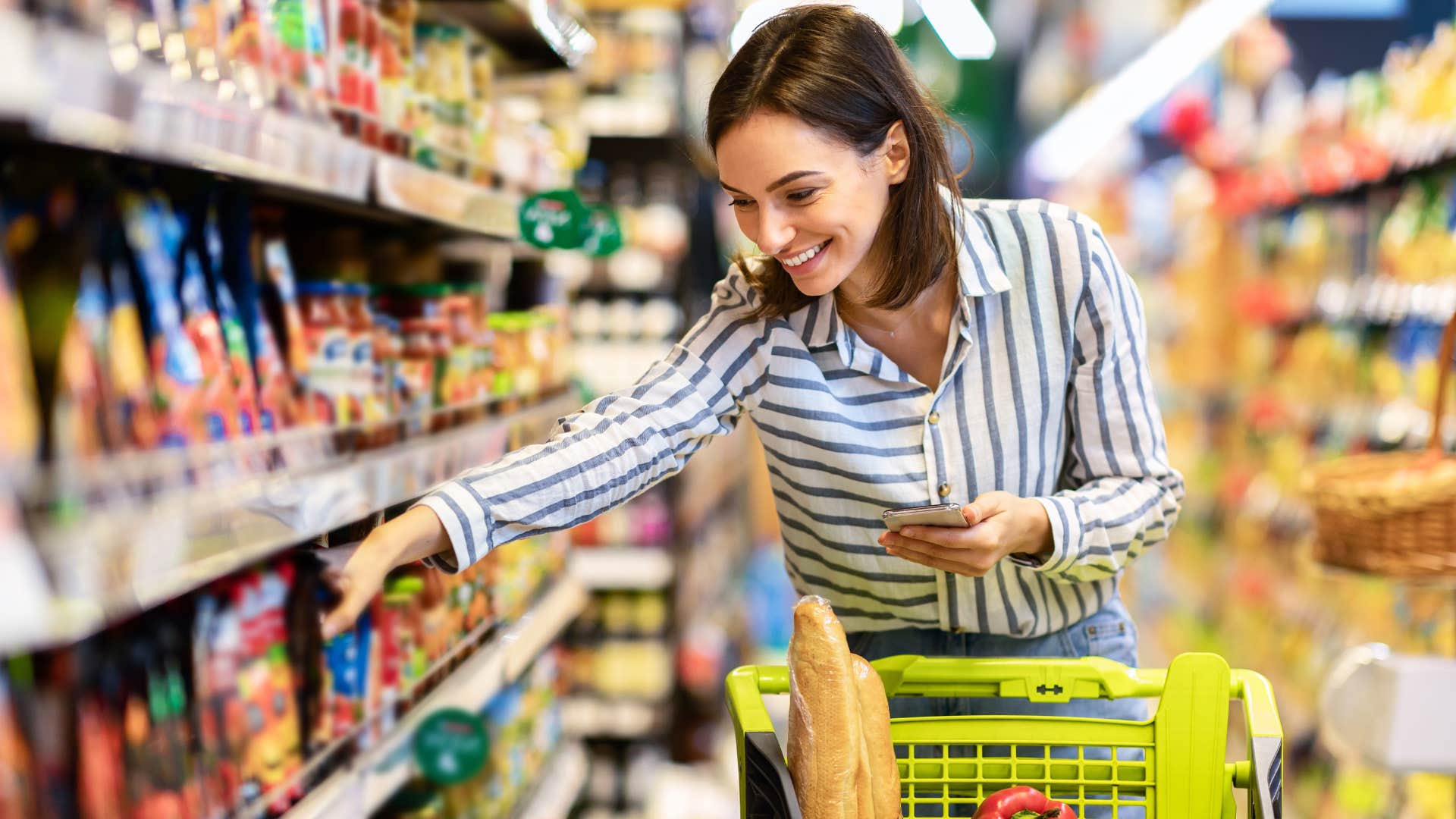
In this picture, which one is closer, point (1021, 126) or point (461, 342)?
point (461, 342)

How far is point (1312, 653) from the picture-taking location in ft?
13.7

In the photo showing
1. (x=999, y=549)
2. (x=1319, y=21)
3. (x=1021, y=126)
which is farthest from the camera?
(x=1021, y=126)

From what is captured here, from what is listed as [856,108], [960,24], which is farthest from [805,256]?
[960,24]

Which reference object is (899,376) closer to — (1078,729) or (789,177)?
(789,177)

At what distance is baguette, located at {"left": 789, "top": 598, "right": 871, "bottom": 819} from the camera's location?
1.11 meters

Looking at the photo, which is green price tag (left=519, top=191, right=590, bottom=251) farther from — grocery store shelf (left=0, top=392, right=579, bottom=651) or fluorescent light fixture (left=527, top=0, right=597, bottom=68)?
fluorescent light fixture (left=527, top=0, right=597, bottom=68)

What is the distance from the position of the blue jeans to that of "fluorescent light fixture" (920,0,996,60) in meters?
5.58

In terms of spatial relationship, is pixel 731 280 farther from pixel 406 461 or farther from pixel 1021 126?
pixel 1021 126

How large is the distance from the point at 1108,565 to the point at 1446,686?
2.17ft

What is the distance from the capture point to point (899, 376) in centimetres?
152

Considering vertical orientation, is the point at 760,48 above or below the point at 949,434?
above

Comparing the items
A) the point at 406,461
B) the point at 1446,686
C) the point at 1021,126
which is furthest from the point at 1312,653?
the point at 1021,126

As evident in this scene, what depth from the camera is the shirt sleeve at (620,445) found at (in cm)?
124

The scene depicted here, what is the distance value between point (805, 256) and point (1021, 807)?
0.63m
